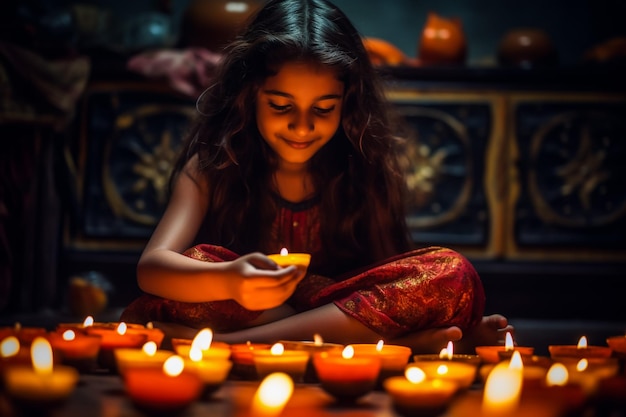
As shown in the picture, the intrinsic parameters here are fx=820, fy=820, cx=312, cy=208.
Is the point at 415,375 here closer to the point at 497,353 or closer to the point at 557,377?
the point at 557,377

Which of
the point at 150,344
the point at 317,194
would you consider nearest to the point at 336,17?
the point at 317,194

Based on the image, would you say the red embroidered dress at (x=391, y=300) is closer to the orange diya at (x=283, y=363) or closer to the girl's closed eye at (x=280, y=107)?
the girl's closed eye at (x=280, y=107)

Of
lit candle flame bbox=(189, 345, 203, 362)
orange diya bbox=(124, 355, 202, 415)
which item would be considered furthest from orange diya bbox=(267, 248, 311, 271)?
orange diya bbox=(124, 355, 202, 415)

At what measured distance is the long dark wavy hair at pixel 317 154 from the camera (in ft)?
6.91

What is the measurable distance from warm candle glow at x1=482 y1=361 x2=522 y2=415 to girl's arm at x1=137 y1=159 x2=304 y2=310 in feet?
1.58

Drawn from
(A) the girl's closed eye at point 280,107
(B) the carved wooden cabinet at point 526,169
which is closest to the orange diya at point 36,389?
(A) the girl's closed eye at point 280,107

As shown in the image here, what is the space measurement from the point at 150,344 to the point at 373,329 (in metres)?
0.66

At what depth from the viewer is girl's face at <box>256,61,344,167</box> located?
1.96 meters

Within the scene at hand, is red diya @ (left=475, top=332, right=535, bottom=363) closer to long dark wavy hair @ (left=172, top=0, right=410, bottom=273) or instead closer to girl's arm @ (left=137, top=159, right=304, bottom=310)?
girl's arm @ (left=137, top=159, right=304, bottom=310)

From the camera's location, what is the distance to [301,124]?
1947mm

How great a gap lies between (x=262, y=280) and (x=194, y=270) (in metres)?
0.28

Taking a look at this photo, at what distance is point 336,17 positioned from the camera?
2.18 metres

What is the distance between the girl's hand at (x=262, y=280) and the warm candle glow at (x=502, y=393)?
474 mm

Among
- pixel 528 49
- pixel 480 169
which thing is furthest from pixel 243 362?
pixel 528 49
